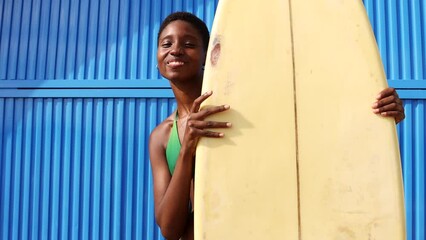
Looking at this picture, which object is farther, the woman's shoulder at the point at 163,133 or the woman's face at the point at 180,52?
the woman's shoulder at the point at 163,133

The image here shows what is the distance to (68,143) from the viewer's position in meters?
3.27

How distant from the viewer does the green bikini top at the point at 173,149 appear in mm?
1831

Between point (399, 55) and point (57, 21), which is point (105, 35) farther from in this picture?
point (399, 55)

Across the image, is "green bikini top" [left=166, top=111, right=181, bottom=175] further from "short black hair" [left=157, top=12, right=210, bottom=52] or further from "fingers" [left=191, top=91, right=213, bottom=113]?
"short black hair" [left=157, top=12, right=210, bottom=52]

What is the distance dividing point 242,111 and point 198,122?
193 mm

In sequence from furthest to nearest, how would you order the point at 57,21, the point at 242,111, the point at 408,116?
the point at 57,21
the point at 408,116
the point at 242,111

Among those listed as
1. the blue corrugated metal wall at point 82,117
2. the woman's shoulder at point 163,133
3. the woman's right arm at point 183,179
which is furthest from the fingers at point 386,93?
the blue corrugated metal wall at point 82,117

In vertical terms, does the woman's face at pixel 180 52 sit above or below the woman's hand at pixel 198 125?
above

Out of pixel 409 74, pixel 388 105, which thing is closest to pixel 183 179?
pixel 388 105

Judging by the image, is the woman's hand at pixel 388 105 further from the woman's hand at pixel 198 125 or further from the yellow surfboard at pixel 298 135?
the woman's hand at pixel 198 125

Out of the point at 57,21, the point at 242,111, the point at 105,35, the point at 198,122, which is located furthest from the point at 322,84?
the point at 57,21

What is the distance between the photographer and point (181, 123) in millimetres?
1886

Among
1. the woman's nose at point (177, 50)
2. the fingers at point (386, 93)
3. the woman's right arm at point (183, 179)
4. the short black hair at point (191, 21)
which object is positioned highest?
the short black hair at point (191, 21)

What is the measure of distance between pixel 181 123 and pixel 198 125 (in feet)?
0.90
